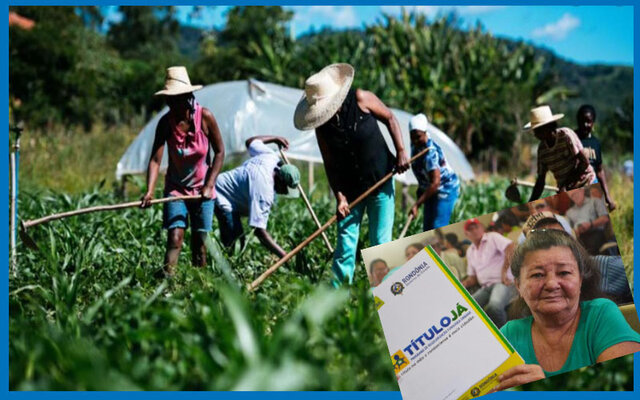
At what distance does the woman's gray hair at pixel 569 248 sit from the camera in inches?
155

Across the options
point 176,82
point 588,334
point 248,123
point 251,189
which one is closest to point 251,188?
point 251,189

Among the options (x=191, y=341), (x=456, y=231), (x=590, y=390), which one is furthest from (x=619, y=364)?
(x=191, y=341)

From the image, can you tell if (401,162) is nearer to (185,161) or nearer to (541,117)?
(541,117)

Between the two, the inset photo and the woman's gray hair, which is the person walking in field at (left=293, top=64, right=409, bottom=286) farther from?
the woman's gray hair

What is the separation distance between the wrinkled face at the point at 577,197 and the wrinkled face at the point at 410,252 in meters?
0.93

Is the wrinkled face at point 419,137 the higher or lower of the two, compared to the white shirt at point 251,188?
higher

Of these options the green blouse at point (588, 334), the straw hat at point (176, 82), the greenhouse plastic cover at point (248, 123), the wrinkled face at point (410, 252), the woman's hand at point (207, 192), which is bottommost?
the green blouse at point (588, 334)

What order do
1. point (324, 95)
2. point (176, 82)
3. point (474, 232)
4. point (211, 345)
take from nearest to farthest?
1. point (211, 345)
2. point (474, 232)
3. point (324, 95)
4. point (176, 82)

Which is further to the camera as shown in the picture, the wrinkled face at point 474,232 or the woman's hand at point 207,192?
the woman's hand at point 207,192

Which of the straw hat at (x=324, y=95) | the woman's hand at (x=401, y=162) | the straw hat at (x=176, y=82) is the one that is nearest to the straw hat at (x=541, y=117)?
the woman's hand at (x=401, y=162)

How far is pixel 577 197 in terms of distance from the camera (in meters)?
4.27

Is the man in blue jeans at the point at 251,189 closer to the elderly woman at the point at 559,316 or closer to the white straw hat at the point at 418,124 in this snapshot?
the white straw hat at the point at 418,124

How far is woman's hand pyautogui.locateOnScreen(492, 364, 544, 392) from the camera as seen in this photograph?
3551mm

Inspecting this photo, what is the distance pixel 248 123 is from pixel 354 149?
7.09 meters
